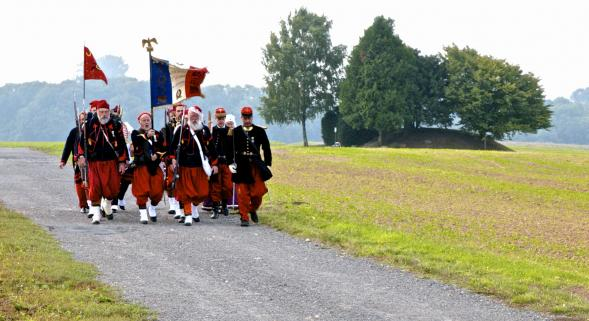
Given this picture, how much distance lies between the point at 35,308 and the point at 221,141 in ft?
26.1

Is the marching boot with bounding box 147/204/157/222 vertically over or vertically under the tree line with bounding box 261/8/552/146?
under

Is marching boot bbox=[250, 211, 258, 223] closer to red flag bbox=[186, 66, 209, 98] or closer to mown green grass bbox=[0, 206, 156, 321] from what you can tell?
red flag bbox=[186, 66, 209, 98]

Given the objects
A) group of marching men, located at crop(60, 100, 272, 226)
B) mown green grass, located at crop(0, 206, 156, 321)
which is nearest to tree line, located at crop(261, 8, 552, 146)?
group of marching men, located at crop(60, 100, 272, 226)

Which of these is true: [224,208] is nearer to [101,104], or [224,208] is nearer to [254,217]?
[254,217]

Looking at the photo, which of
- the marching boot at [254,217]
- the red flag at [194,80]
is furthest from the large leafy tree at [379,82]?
the marching boot at [254,217]

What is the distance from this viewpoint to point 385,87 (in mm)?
69312

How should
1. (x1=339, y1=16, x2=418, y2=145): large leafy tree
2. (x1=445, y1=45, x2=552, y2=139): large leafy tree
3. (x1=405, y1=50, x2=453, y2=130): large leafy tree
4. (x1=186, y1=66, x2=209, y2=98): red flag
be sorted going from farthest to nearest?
(x1=405, y1=50, x2=453, y2=130): large leafy tree → (x1=339, y1=16, x2=418, y2=145): large leafy tree → (x1=445, y1=45, x2=552, y2=139): large leafy tree → (x1=186, y1=66, x2=209, y2=98): red flag

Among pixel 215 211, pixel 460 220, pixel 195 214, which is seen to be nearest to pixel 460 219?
pixel 460 220

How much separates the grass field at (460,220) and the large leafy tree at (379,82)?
31547 mm

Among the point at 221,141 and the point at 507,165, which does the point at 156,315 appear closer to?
the point at 221,141

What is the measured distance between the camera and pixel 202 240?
41.3 ft

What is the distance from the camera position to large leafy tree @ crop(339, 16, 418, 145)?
2653 inches

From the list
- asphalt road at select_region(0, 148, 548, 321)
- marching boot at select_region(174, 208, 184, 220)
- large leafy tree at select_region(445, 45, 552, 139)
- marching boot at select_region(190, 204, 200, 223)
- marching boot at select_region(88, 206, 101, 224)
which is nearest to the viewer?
asphalt road at select_region(0, 148, 548, 321)

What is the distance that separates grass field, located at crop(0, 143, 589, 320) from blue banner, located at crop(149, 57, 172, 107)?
323 cm
